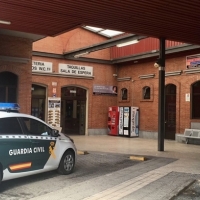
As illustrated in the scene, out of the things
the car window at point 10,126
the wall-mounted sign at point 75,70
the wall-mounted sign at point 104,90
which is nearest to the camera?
the car window at point 10,126

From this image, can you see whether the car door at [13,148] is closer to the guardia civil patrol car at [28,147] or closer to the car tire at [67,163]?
the guardia civil patrol car at [28,147]

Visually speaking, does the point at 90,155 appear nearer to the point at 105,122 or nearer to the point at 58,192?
the point at 58,192

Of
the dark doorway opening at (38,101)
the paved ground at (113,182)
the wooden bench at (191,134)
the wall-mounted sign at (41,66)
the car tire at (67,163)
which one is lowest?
the paved ground at (113,182)

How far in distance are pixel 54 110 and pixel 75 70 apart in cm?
305

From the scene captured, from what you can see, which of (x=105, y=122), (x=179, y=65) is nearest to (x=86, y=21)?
(x=179, y=65)

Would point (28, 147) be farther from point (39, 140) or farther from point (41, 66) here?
point (41, 66)

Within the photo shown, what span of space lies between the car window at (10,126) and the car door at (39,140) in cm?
21

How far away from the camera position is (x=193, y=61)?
1823 cm

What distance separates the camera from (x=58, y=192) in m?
7.08

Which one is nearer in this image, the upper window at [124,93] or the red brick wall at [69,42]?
the red brick wall at [69,42]

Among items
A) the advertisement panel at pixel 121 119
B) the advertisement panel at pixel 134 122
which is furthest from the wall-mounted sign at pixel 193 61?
the advertisement panel at pixel 121 119

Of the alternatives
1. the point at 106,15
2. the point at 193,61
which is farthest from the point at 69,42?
the point at 106,15

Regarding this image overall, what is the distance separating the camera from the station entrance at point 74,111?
72.2 ft

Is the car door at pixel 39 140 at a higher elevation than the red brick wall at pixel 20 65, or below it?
below
